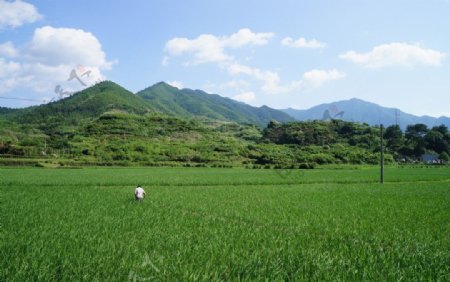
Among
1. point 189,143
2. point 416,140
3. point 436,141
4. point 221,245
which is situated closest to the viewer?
point 221,245

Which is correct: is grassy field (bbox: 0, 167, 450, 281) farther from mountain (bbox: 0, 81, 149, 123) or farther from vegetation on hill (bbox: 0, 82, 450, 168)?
mountain (bbox: 0, 81, 149, 123)

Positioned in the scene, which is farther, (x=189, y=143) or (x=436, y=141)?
(x=436, y=141)

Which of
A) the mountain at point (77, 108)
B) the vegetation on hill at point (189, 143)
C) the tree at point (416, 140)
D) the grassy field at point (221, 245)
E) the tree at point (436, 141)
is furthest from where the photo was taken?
the mountain at point (77, 108)

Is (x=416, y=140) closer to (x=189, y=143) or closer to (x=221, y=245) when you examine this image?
(x=189, y=143)

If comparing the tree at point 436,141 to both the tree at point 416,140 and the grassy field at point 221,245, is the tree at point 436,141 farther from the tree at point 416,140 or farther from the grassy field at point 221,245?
the grassy field at point 221,245

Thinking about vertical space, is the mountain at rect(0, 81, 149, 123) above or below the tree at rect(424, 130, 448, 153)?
above

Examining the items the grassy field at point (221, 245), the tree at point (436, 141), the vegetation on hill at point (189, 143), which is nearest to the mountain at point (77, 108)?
the vegetation on hill at point (189, 143)

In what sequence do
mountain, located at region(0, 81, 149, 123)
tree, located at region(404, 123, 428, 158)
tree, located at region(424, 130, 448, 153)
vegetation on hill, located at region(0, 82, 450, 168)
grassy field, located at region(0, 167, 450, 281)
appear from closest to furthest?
1. grassy field, located at region(0, 167, 450, 281)
2. vegetation on hill, located at region(0, 82, 450, 168)
3. tree, located at region(404, 123, 428, 158)
4. tree, located at region(424, 130, 448, 153)
5. mountain, located at region(0, 81, 149, 123)

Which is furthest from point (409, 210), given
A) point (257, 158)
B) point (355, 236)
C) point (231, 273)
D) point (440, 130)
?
point (440, 130)

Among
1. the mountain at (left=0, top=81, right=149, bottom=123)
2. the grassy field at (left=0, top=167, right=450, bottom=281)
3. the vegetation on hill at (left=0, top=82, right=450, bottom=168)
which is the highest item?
the mountain at (left=0, top=81, right=149, bottom=123)

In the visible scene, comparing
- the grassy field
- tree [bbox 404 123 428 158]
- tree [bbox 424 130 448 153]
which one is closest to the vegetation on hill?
tree [bbox 404 123 428 158]

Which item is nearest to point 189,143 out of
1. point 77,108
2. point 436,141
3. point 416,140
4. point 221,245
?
point 416,140

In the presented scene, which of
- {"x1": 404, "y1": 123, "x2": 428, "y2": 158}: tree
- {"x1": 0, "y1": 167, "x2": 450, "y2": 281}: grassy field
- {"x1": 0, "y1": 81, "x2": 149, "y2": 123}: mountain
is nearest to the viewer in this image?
{"x1": 0, "y1": 167, "x2": 450, "y2": 281}: grassy field

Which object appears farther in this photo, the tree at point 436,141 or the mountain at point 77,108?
the mountain at point 77,108
